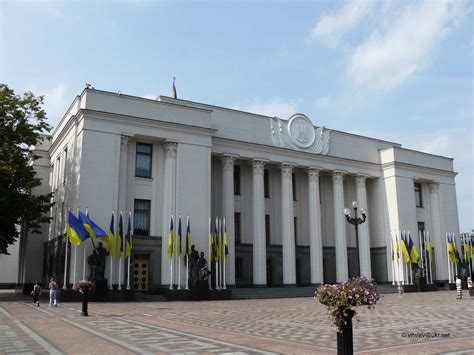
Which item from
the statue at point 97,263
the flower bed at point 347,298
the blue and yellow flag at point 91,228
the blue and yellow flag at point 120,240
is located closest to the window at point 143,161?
the blue and yellow flag at point 120,240

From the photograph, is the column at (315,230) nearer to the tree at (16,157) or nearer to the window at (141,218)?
the window at (141,218)

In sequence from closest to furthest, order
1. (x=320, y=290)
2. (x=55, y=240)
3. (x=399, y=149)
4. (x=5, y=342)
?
(x=320, y=290), (x=5, y=342), (x=55, y=240), (x=399, y=149)

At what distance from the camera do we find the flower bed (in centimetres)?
836

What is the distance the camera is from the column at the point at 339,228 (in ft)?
134

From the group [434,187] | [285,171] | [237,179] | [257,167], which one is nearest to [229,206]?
[237,179]

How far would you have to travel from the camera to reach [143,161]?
33.5 m

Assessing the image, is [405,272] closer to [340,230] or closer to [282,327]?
[340,230]

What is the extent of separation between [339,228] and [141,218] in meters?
17.7

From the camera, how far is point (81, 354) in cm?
989

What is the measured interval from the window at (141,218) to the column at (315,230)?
14228 millimetres

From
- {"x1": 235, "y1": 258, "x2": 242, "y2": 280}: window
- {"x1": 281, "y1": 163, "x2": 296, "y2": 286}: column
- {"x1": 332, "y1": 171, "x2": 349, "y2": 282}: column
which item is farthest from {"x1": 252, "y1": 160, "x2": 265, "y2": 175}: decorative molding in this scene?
{"x1": 332, "y1": 171, "x2": 349, "y2": 282}: column

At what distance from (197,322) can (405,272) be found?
100ft

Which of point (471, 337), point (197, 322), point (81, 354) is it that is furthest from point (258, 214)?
point (81, 354)

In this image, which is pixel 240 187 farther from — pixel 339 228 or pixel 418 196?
pixel 418 196
